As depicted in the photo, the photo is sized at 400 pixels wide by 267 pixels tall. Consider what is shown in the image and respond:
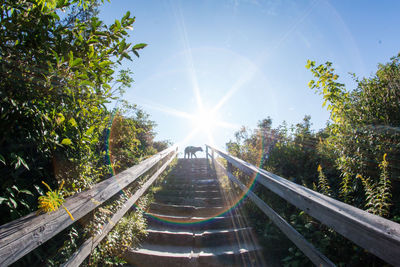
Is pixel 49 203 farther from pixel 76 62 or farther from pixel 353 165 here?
pixel 353 165

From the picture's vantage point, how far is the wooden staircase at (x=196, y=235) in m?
2.84

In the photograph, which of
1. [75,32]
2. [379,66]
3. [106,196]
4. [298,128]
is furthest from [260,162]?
[75,32]

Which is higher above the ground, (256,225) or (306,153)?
(306,153)

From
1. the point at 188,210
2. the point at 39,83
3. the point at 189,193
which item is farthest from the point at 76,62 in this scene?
the point at 189,193

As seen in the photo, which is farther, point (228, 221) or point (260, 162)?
point (260, 162)

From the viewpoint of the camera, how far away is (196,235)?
3338mm

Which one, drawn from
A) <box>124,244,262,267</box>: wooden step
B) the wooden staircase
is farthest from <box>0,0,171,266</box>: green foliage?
the wooden staircase

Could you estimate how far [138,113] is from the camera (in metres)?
11.4

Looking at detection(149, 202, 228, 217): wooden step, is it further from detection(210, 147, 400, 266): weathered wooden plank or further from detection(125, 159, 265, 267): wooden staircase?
detection(210, 147, 400, 266): weathered wooden plank

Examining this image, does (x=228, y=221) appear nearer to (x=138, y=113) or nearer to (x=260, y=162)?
(x=260, y=162)

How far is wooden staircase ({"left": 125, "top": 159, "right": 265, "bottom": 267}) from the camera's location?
284 centimetres

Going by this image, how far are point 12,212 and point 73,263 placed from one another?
0.78 metres

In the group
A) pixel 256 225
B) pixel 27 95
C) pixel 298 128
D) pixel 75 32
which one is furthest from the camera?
pixel 298 128

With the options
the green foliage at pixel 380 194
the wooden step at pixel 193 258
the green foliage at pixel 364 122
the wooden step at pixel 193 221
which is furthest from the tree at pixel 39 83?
the green foliage at pixel 364 122
